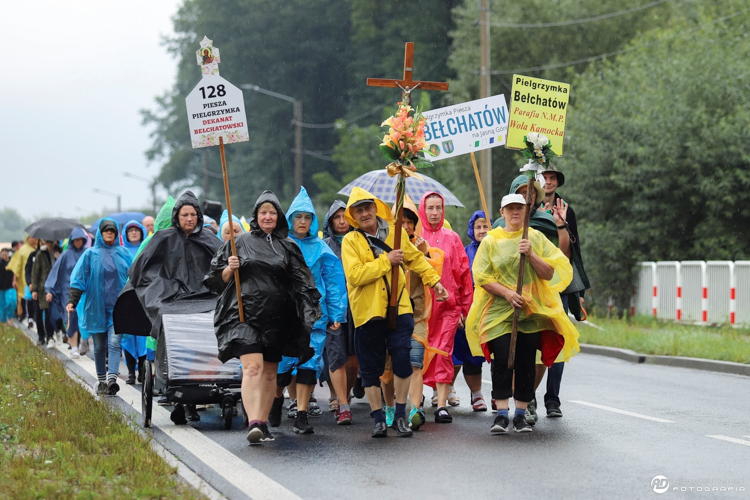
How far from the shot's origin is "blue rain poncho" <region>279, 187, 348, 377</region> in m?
9.05

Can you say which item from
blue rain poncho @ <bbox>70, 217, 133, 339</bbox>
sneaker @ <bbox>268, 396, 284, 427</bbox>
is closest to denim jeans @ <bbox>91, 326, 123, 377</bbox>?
blue rain poncho @ <bbox>70, 217, 133, 339</bbox>

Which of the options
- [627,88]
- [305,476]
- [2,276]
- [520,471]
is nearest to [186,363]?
[305,476]

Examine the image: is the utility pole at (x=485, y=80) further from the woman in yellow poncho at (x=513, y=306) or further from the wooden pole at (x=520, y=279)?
the wooden pole at (x=520, y=279)

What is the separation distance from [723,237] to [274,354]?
17050mm

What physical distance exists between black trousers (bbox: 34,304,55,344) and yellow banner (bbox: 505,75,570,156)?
35.3 ft

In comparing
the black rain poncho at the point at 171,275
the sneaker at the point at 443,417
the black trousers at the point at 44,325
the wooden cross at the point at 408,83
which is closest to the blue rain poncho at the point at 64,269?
the black trousers at the point at 44,325

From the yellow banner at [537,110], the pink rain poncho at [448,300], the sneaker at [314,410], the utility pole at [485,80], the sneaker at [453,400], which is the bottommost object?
the sneaker at [314,410]

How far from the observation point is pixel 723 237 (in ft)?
76.1

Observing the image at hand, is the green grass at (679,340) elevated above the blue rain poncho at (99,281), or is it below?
below

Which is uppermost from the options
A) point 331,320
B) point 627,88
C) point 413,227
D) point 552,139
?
point 627,88

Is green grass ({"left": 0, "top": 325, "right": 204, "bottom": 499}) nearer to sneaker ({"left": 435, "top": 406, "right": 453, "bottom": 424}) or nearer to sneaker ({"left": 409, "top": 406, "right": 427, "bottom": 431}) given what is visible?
sneaker ({"left": 409, "top": 406, "right": 427, "bottom": 431})

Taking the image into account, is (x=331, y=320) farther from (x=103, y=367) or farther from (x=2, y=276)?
(x=2, y=276)

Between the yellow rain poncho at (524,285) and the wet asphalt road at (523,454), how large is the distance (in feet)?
2.60

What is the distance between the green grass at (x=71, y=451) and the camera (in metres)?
6.04
